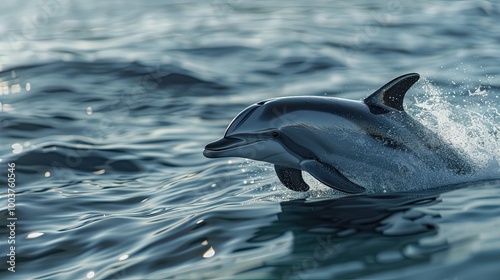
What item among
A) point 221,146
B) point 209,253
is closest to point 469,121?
point 221,146

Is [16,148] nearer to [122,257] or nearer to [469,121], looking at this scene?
[122,257]

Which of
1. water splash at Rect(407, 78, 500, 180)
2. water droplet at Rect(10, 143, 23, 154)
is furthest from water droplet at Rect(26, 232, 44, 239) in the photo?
water splash at Rect(407, 78, 500, 180)

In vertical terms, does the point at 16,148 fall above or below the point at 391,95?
above

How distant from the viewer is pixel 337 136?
31.0ft

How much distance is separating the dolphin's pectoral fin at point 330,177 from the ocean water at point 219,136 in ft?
0.65

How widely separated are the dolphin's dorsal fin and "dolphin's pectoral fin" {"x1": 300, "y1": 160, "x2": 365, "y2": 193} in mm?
799

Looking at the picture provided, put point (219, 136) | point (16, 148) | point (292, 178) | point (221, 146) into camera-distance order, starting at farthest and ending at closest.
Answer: point (219, 136) → point (16, 148) → point (292, 178) → point (221, 146)

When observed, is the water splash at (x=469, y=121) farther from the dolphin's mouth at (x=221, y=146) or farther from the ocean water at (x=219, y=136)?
the dolphin's mouth at (x=221, y=146)

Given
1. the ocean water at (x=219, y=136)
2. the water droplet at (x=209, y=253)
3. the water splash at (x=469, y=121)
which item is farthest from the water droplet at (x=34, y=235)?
the water splash at (x=469, y=121)

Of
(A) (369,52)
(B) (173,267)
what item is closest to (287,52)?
(A) (369,52)

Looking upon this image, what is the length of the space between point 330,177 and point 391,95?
1109 mm

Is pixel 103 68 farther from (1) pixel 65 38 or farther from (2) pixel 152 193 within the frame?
(2) pixel 152 193

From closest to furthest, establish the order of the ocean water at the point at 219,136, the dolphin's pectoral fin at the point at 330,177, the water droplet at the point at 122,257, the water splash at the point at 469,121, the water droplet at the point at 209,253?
1. the ocean water at the point at 219,136
2. the water droplet at the point at 209,253
3. the water droplet at the point at 122,257
4. the dolphin's pectoral fin at the point at 330,177
5. the water splash at the point at 469,121

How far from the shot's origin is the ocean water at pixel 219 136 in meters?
8.09
